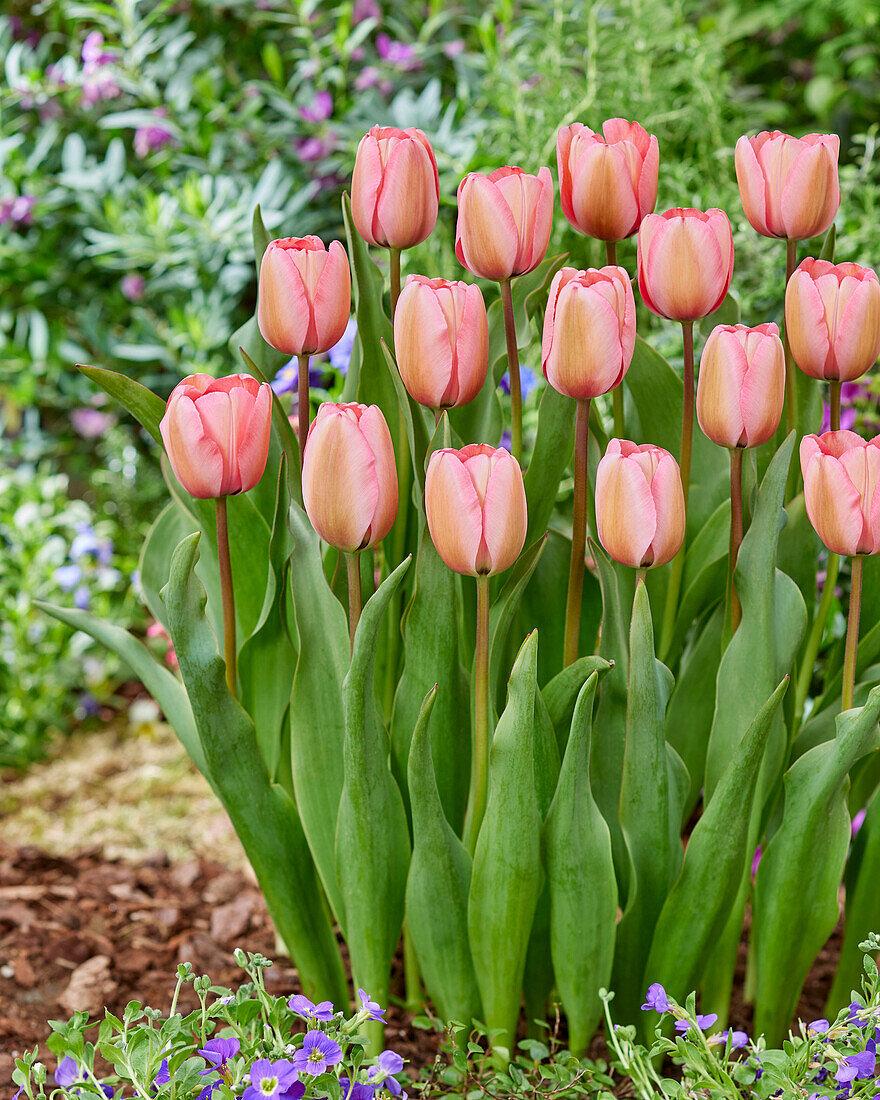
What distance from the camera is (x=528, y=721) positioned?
0.87 meters

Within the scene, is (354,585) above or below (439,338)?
below

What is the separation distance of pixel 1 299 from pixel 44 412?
0.46 metres

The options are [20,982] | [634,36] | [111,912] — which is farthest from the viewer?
[634,36]

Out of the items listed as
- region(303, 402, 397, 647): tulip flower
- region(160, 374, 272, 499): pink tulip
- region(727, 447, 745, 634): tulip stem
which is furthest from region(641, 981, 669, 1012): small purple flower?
region(160, 374, 272, 499): pink tulip

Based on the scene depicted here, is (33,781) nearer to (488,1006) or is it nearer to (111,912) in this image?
(111,912)

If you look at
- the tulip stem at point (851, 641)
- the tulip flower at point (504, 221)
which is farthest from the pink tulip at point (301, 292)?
the tulip stem at point (851, 641)

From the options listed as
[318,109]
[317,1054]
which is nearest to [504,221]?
[317,1054]

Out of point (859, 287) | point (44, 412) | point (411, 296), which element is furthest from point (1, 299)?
point (859, 287)

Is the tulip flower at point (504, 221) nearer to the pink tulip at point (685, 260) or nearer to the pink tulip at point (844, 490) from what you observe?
the pink tulip at point (685, 260)

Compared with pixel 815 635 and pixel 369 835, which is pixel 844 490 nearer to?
pixel 815 635

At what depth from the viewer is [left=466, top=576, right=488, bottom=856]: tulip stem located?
0.87 meters

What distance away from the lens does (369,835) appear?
3.21 feet

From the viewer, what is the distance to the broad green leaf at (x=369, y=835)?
0.91 metres

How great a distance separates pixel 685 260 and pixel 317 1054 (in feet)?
2.36
